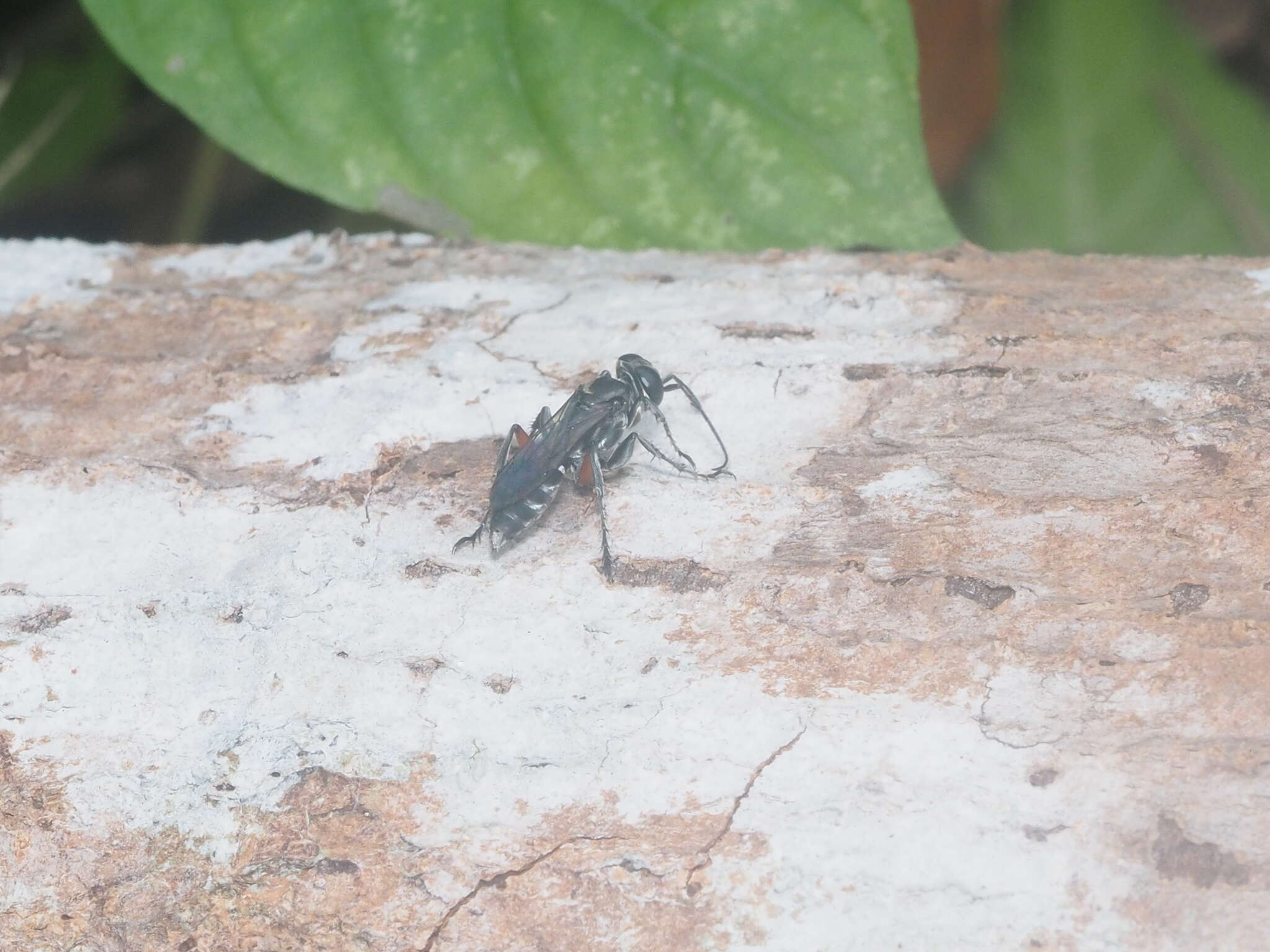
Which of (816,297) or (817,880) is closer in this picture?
(817,880)

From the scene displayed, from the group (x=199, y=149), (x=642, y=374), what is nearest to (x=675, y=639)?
(x=642, y=374)

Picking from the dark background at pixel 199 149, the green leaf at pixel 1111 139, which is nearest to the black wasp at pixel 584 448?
the dark background at pixel 199 149

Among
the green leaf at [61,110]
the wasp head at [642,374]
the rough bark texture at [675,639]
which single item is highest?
the green leaf at [61,110]

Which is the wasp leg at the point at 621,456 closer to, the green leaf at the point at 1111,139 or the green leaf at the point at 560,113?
the green leaf at the point at 560,113

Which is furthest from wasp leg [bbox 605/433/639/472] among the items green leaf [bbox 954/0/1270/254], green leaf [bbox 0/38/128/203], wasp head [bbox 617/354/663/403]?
green leaf [bbox 0/38/128/203]

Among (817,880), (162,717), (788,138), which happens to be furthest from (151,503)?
(788,138)

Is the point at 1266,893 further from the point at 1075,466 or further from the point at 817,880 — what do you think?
the point at 1075,466
